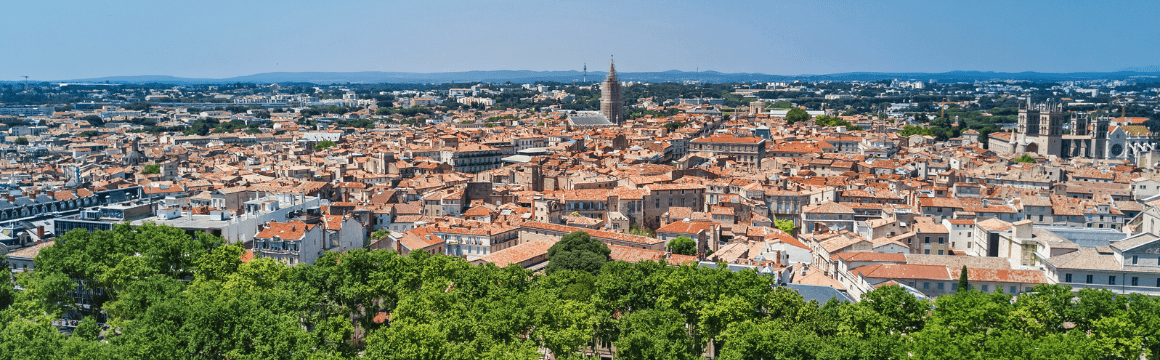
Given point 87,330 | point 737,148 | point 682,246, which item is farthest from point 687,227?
point 737,148

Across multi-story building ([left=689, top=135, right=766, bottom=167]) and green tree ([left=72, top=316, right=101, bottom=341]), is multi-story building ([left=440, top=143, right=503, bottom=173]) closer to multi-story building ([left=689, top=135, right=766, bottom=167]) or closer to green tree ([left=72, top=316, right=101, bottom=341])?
multi-story building ([left=689, top=135, right=766, bottom=167])

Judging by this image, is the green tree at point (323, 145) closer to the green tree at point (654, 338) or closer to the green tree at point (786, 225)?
the green tree at point (786, 225)

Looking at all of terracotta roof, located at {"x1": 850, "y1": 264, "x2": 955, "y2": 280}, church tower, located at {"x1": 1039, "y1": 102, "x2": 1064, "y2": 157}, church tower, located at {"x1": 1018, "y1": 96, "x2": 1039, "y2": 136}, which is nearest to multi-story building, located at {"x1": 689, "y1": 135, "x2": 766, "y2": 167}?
church tower, located at {"x1": 1039, "y1": 102, "x2": 1064, "y2": 157}

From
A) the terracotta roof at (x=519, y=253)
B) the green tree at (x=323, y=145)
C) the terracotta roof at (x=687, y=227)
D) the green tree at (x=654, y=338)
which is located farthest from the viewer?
the green tree at (x=323, y=145)

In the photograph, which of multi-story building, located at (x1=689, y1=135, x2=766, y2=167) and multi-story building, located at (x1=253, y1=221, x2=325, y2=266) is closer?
multi-story building, located at (x1=253, y1=221, x2=325, y2=266)

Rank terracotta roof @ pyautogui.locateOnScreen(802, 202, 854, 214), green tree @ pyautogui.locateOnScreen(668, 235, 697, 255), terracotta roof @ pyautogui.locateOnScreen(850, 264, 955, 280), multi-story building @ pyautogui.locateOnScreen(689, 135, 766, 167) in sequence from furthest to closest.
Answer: multi-story building @ pyautogui.locateOnScreen(689, 135, 766, 167), terracotta roof @ pyautogui.locateOnScreen(802, 202, 854, 214), green tree @ pyautogui.locateOnScreen(668, 235, 697, 255), terracotta roof @ pyautogui.locateOnScreen(850, 264, 955, 280)

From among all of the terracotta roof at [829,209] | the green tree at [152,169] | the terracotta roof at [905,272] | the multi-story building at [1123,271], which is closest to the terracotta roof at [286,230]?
the terracotta roof at [905,272]

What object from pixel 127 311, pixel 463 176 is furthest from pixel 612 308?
pixel 463 176
